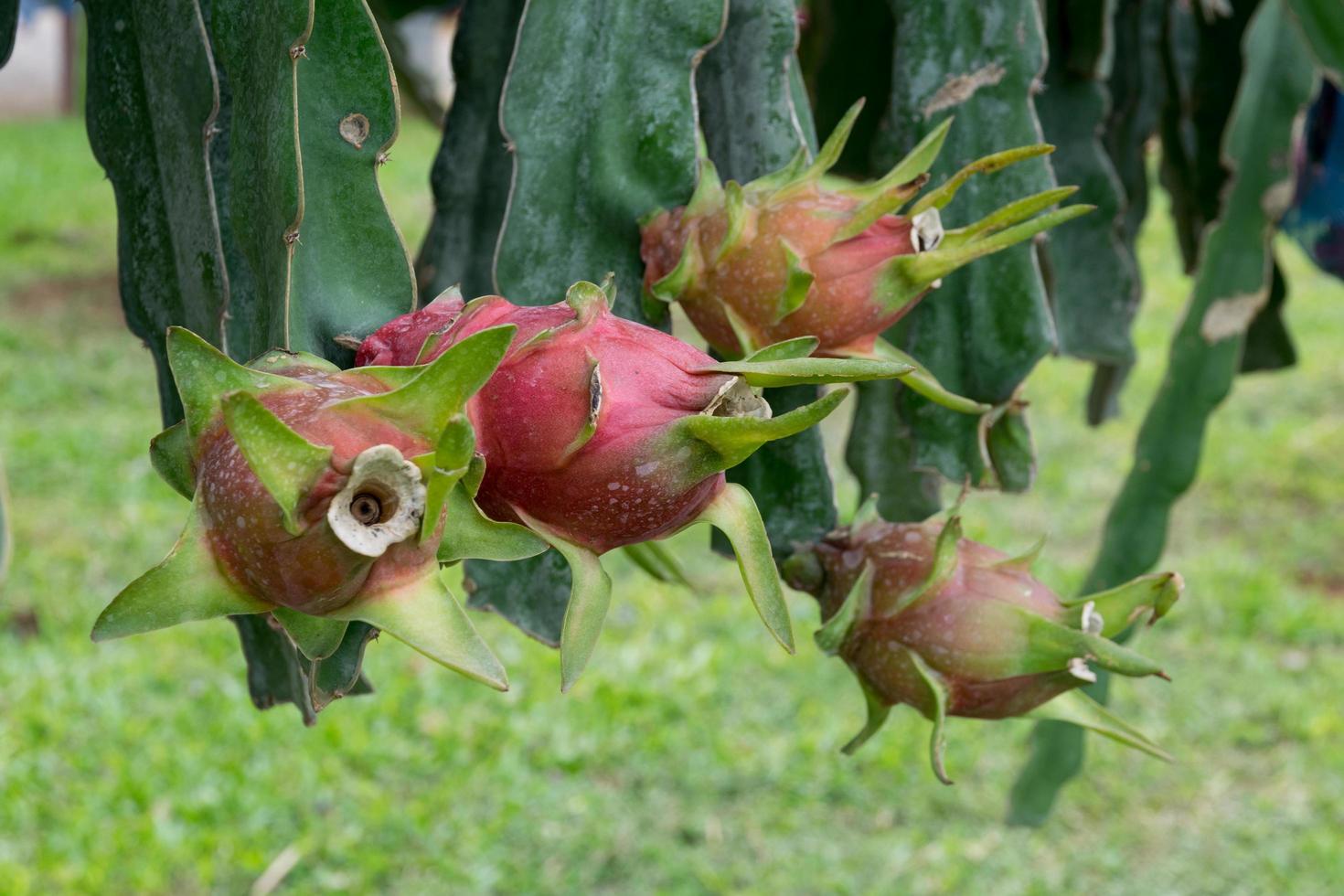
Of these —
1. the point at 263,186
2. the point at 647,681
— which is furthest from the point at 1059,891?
the point at 263,186

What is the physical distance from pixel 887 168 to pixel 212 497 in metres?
0.51

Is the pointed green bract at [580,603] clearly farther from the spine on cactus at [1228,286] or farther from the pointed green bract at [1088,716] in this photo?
the spine on cactus at [1228,286]

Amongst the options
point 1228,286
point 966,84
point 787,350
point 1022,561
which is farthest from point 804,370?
point 1228,286

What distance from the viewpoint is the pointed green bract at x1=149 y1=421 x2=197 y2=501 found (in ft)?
1.26

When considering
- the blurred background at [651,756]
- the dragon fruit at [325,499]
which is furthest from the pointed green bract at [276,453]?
the blurred background at [651,756]

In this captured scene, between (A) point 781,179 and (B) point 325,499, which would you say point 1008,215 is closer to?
(A) point 781,179

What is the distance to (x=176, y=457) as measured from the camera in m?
0.39

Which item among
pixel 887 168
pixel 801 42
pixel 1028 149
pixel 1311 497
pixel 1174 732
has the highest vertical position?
pixel 1028 149

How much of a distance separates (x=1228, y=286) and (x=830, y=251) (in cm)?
65

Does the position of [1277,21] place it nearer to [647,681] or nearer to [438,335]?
[438,335]

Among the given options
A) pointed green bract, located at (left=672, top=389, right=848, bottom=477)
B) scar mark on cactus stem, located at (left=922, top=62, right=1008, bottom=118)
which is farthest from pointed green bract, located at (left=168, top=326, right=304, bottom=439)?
scar mark on cactus stem, located at (left=922, top=62, right=1008, bottom=118)

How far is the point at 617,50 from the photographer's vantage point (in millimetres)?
617

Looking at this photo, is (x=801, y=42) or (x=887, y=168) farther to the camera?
(x=801, y=42)

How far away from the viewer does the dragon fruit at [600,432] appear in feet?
1.24
